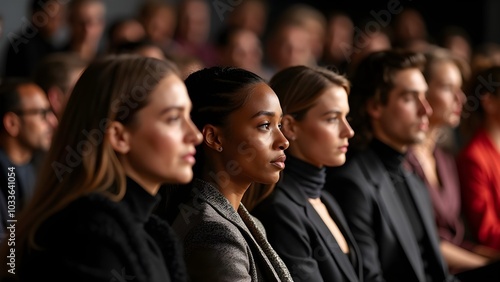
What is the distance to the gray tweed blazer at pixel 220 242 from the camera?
1883 millimetres

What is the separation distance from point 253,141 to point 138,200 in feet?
1.55

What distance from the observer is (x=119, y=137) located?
166 cm

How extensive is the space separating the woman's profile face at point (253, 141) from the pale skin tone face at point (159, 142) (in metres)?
0.38

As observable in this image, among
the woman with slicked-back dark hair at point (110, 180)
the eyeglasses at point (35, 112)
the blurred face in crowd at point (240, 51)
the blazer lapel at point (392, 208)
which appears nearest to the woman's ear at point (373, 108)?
the blazer lapel at point (392, 208)

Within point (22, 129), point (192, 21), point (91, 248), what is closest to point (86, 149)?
point (91, 248)

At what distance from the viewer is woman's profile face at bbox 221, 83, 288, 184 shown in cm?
208

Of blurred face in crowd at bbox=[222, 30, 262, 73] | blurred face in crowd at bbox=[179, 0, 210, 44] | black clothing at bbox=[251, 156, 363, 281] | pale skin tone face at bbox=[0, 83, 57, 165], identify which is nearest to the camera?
black clothing at bbox=[251, 156, 363, 281]

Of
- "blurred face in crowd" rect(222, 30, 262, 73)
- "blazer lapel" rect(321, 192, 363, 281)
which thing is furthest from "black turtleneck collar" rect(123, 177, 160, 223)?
"blurred face in crowd" rect(222, 30, 262, 73)

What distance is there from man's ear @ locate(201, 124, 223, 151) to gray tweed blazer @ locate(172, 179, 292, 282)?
9cm

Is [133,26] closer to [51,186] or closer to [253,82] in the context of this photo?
[253,82]

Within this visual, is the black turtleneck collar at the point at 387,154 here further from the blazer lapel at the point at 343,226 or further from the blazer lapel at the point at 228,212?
the blazer lapel at the point at 228,212

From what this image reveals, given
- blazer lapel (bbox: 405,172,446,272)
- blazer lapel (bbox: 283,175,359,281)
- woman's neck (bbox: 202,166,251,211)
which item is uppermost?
woman's neck (bbox: 202,166,251,211)

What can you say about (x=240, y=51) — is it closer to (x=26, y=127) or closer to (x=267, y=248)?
(x=26, y=127)

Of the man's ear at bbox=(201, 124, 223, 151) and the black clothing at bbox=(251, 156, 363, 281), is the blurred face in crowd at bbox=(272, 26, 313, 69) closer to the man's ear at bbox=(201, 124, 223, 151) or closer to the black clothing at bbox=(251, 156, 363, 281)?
the black clothing at bbox=(251, 156, 363, 281)
